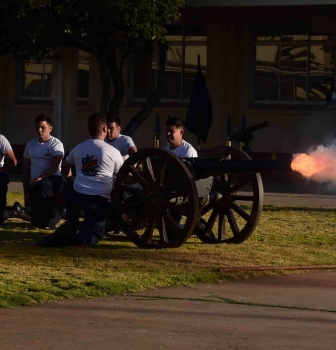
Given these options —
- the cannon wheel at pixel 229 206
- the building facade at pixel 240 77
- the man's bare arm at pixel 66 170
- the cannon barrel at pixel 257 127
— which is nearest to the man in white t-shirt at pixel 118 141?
the man's bare arm at pixel 66 170

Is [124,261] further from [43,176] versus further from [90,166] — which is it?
[43,176]

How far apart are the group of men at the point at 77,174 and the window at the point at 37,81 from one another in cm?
1450

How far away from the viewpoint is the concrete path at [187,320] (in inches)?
279

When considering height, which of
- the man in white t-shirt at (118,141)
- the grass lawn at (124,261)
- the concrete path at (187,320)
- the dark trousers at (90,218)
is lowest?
the concrete path at (187,320)

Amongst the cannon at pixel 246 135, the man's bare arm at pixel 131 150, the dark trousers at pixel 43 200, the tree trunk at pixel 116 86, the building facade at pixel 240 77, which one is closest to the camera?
the man's bare arm at pixel 131 150

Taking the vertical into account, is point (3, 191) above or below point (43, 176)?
below

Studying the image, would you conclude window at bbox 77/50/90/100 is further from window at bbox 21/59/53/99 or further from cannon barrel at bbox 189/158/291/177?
cannon barrel at bbox 189/158/291/177

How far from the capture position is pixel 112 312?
804cm

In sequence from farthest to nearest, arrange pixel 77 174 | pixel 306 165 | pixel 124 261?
pixel 77 174 → pixel 306 165 → pixel 124 261

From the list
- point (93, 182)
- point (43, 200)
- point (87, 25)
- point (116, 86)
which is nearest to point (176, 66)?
point (116, 86)

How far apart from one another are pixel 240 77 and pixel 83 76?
4324mm

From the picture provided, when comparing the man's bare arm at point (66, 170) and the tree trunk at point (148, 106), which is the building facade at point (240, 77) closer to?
the tree trunk at point (148, 106)

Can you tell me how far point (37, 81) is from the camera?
28.3m

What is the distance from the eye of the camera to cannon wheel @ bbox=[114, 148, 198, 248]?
429 inches
